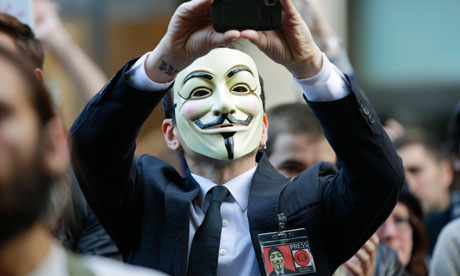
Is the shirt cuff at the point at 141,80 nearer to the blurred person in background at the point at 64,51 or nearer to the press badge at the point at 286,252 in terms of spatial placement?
the press badge at the point at 286,252

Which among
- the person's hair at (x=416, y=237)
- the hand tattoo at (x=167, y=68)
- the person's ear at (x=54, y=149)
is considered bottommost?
the person's hair at (x=416, y=237)

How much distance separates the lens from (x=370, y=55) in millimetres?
9773

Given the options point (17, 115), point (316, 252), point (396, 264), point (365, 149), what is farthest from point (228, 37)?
point (396, 264)

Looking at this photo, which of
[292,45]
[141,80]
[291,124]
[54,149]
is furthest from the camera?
[291,124]

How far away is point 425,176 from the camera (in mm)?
5699

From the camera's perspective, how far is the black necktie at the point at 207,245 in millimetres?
2877

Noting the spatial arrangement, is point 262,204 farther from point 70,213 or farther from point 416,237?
point 416,237

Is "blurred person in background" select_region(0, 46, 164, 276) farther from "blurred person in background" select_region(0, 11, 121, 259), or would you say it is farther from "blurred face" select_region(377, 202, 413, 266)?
"blurred face" select_region(377, 202, 413, 266)

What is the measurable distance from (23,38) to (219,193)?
100 centimetres

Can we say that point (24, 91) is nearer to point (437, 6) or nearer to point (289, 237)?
point (289, 237)

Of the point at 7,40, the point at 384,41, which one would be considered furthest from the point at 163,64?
the point at 384,41

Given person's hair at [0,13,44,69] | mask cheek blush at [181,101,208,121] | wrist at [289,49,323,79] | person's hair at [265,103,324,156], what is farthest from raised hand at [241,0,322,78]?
person's hair at [265,103,324,156]

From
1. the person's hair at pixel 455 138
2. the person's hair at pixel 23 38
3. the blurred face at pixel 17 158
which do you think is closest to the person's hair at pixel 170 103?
the person's hair at pixel 23 38

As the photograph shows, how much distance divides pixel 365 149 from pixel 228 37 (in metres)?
0.64
